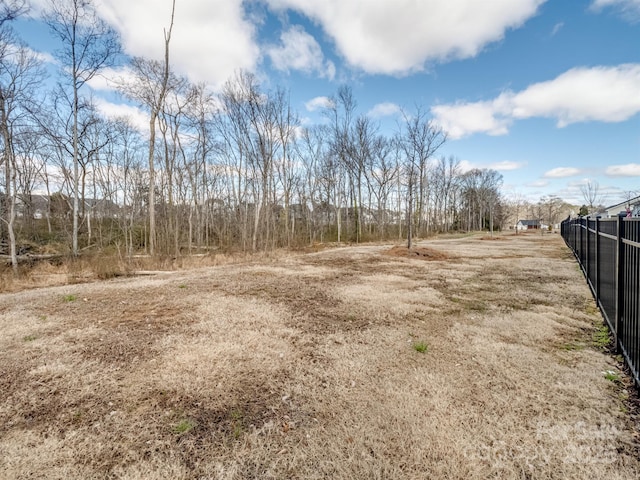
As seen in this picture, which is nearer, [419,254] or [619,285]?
[619,285]

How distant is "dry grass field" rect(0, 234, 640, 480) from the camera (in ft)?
5.74

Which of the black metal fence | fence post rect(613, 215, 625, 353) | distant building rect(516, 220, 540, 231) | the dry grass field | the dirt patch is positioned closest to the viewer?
the dry grass field

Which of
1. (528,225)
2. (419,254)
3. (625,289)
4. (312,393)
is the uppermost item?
(528,225)

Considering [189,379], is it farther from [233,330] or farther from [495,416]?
[495,416]

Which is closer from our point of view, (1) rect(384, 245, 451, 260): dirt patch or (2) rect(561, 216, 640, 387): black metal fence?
(2) rect(561, 216, 640, 387): black metal fence

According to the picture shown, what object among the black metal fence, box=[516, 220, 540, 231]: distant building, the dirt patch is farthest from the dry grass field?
box=[516, 220, 540, 231]: distant building

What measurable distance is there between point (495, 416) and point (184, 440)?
2251mm

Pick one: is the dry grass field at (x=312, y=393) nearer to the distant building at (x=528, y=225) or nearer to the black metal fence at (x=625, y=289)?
the black metal fence at (x=625, y=289)

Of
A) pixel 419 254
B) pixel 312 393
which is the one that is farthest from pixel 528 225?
pixel 312 393

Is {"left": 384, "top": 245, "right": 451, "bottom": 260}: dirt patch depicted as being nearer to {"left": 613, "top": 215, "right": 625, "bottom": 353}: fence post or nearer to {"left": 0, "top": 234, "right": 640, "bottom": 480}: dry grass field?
{"left": 0, "top": 234, "right": 640, "bottom": 480}: dry grass field

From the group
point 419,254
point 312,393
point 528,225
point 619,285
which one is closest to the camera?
point 312,393

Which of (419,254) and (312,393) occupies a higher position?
(419,254)

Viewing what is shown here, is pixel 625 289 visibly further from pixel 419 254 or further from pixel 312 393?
pixel 419 254

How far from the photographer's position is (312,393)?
2.47 m
